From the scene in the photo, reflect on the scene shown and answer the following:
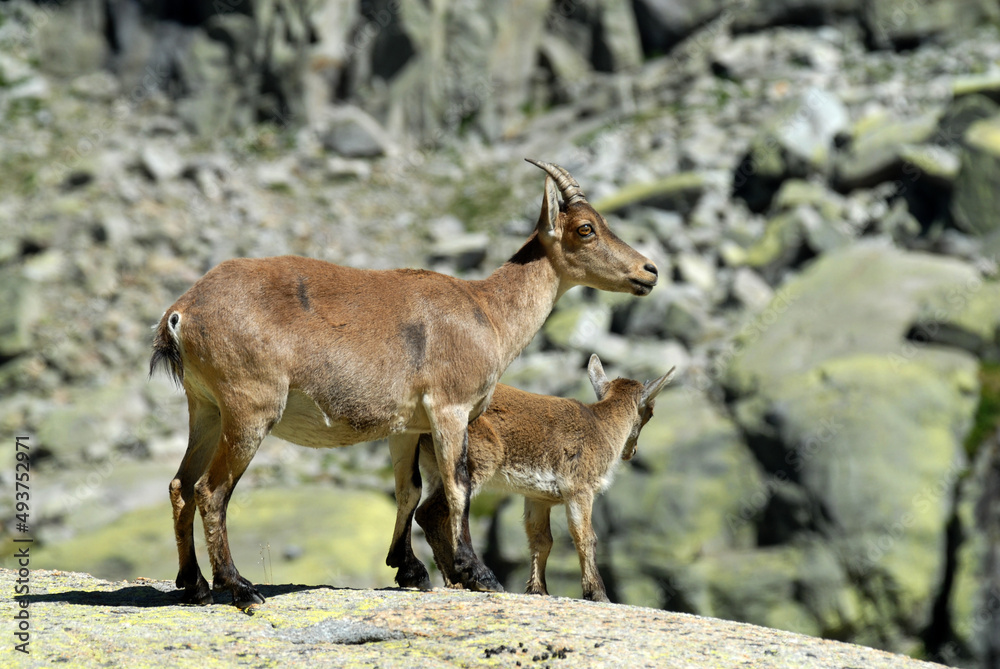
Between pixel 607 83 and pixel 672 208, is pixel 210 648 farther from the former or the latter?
pixel 607 83

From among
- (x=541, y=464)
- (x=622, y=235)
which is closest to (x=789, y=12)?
(x=622, y=235)

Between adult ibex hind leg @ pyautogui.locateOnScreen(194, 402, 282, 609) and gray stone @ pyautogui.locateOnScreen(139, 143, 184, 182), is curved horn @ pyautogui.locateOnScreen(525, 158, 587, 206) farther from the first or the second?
gray stone @ pyautogui.locateOnScreen(139, 143, 184, 182)

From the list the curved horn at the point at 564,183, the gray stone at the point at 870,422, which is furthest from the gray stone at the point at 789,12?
the curved horn at the point at 564,183

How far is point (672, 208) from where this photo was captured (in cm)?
2808

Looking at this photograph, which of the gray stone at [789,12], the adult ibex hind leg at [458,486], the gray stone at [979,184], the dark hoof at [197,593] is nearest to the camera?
the dark hoof at [197,593]

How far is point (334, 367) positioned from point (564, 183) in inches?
117

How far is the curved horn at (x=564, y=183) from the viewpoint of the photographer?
921cm

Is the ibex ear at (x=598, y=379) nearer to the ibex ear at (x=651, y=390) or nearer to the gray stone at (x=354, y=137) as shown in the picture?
the ibex ear at (x=651, y=390)

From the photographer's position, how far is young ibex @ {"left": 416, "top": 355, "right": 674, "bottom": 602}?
30.5ft

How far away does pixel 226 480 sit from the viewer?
7.24m

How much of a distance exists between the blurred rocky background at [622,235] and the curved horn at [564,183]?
698 cm

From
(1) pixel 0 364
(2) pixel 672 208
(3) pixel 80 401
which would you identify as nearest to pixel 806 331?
(2) pixel 672 208

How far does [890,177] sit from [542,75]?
1431 cm

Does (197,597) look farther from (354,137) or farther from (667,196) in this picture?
(354,137)
